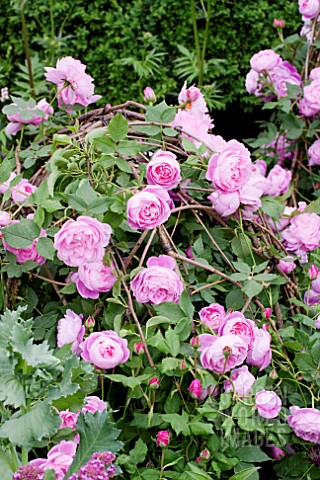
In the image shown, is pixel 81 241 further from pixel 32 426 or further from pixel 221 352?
pixel 32 426

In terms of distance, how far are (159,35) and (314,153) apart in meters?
1.36

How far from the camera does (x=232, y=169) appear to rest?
149 centimetres

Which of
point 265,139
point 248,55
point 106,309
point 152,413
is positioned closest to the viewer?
point 152,413

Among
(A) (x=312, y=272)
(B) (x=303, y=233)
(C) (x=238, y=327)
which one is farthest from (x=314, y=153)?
(C) (x=238, y=327)

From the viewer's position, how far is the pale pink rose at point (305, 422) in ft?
4.57

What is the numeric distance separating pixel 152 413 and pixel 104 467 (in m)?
0.39

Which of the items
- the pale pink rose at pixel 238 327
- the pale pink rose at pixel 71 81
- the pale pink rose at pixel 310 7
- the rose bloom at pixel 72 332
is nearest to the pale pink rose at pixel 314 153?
the pale pink rose at pixel 310 7

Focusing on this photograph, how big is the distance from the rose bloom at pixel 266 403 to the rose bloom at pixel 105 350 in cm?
25

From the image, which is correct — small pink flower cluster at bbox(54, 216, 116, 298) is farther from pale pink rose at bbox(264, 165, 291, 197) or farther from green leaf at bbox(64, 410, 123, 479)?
pale pink rose at bbox(264, 165, 291, 197)

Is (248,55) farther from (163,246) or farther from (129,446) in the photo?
(129,446)

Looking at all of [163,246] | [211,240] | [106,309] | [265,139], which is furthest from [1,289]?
[265,139]

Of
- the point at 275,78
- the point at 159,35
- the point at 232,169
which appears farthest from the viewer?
the point at 159,35

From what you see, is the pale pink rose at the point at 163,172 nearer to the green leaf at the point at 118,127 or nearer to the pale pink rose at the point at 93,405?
the green leaf at the point at 118,127

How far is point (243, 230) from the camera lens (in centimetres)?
Answer: 156
